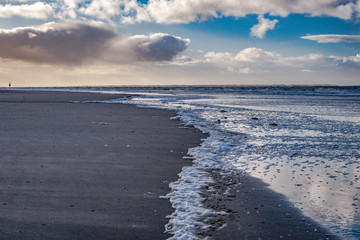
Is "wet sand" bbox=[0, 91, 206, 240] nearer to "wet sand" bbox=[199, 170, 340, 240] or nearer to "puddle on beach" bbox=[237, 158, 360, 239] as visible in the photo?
"wet sand" bbox=[199, 170, 340, 240]

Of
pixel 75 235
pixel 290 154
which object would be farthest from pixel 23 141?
pixel 290 154

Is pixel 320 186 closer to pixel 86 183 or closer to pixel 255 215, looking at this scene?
pixel 255 215

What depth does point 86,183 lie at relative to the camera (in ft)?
17.6

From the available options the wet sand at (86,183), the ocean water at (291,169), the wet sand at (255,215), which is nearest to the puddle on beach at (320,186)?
the ocean water at (291,169)

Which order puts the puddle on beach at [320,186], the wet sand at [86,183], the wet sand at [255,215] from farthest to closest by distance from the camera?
the puddle on beach at [320,186] < the wet sand at [86,183] < the wet sand at [255,215]

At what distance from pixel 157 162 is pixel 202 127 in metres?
6.01

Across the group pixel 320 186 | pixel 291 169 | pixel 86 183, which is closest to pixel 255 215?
pixel 320 186

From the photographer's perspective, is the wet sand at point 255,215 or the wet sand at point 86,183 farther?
the wet sand at point 86,183

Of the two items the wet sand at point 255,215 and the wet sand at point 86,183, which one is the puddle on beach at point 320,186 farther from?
the wet sand at point 86,183

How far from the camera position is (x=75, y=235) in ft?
11.7

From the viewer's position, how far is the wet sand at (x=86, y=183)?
377 centimetres

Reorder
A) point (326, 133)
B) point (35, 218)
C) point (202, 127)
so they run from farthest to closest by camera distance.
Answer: point (202, 127) → point (326, 133) → point (35, 218)

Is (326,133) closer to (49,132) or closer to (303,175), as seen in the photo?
(303,175)

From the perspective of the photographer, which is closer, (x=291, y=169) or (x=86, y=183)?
(x=86, y=183)
